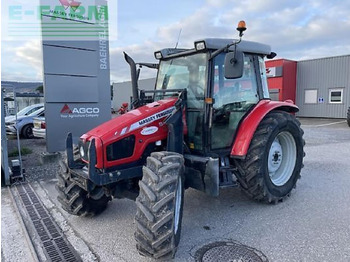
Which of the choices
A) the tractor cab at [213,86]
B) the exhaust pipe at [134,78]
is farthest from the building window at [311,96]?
the exhaust pipe at [134,78]

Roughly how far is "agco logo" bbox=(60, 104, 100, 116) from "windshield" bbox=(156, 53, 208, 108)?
151 inches

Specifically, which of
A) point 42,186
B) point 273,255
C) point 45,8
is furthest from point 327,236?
point 45,8

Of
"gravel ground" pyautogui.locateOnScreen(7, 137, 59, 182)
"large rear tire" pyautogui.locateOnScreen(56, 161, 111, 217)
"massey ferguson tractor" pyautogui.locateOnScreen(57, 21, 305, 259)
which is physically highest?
"massey ferguson tractor" pyautogui.locateOnScreen(57, 21, 305, 259)

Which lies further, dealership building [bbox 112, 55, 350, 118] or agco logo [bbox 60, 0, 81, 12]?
dealership building [bbox 112, 55, 350, 118]

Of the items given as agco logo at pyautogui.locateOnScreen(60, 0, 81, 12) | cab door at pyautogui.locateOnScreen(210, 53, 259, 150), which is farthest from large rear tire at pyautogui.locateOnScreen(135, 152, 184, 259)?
agco logo at pyautogui.locateOnScreen(60, 0, 81, 12)

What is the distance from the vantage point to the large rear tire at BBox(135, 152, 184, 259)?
247 centimetres

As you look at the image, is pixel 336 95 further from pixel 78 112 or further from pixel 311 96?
pixel 78 112

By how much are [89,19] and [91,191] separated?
225 inches

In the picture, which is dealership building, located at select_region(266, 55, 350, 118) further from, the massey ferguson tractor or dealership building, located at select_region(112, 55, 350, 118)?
the massey ferguson tractor

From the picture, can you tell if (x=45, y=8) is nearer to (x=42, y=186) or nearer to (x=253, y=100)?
(x=42, y=186)

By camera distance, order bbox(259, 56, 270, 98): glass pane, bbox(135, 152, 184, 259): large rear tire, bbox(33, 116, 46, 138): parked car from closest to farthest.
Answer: bbox(135, 152, 184, 259): large rear tire < bbox(259, 56, 270, 98): glass pane < bbox(33, 116, 46, 138): parked car

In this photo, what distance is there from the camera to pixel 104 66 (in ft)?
25.6

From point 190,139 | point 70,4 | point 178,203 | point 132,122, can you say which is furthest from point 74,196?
point 70,4

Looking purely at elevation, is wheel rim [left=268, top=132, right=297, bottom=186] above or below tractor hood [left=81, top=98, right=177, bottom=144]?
below
